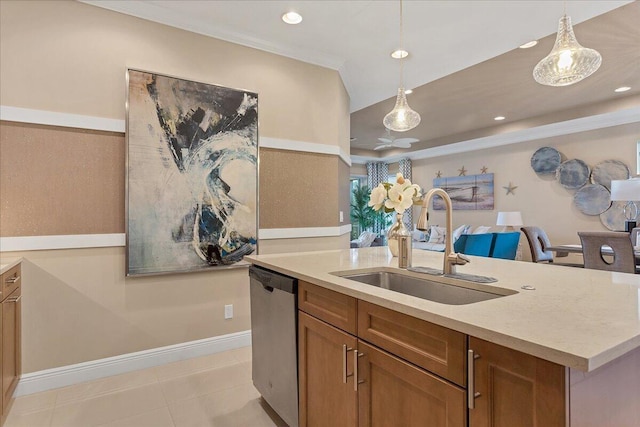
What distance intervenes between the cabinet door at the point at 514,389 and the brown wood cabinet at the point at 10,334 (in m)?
2.31

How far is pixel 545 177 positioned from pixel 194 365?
20.0 feet

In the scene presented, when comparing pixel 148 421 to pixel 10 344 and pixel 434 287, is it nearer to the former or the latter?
pixel 10 344

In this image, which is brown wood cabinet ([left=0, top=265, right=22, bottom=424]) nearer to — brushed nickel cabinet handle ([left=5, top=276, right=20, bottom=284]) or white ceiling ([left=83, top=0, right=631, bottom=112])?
brushed nickel cabinet handle ([left=5, top=276, right=20, bottom=284])

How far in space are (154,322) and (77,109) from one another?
1.67 m

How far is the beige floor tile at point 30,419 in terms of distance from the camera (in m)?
2.02

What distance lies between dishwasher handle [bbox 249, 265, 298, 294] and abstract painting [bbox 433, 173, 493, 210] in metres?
5.73

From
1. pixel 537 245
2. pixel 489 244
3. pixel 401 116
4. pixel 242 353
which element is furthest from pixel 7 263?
pixel 537 245

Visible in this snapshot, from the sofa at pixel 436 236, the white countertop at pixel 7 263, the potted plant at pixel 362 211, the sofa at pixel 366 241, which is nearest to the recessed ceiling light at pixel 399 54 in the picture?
the white countertop at pixel 7 263

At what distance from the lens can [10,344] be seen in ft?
6.83

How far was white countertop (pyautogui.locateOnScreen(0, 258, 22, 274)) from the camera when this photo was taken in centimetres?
189

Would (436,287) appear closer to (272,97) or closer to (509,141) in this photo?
(272,97)

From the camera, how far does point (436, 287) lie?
1573mm

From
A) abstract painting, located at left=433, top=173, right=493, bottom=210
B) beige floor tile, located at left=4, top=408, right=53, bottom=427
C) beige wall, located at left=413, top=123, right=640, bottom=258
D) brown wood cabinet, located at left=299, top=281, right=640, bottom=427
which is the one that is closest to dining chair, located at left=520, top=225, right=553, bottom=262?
beige wall, located at left=413, top=123, right=640, bottom=258

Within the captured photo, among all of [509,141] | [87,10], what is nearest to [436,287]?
[87,10]
